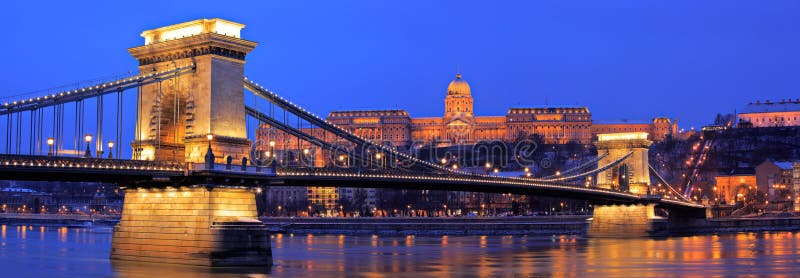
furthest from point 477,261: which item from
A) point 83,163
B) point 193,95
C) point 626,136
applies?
point 626,136

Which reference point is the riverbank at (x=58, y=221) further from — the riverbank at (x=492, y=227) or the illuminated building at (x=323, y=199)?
the riverbank at (x=492, y=227)

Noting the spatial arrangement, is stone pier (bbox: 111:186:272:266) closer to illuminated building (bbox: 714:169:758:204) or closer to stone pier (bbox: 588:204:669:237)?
stone pier (bbox: 588:204:669:237)

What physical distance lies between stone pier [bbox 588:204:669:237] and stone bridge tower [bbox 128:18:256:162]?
39575 millimetres

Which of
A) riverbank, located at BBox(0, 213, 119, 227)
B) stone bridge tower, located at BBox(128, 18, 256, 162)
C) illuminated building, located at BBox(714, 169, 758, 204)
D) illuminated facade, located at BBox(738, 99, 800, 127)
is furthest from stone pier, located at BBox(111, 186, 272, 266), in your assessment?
illuminated facade, located at BBox(738, 99, 800, 127)

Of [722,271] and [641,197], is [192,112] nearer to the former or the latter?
[722,271]

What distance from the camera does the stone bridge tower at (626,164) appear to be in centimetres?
8388

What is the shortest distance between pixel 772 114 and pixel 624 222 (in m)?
115

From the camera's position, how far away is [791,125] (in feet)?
582

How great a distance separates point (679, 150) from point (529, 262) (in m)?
130

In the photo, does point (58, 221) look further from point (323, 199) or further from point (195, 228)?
point (195, 228)

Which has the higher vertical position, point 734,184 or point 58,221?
point 734,184

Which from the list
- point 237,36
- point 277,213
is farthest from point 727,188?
point 237,36

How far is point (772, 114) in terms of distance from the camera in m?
181

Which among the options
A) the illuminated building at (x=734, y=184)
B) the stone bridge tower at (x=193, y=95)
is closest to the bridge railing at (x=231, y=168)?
the stone bridge tower at (x=193, y=95)
